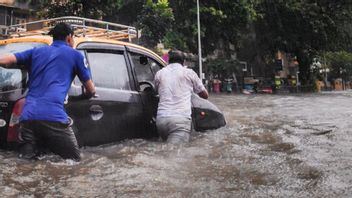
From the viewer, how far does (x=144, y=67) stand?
6.24 m

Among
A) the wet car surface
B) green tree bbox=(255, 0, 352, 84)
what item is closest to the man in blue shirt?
the wet car surface

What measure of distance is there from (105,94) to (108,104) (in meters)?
0.11

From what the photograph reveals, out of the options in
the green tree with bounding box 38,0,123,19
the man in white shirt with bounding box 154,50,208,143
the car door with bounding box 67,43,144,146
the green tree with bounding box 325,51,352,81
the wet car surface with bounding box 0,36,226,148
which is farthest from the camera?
the green tree with bounding box 325,51,352,81

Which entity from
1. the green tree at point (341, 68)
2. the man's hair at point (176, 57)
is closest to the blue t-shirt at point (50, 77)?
the man's hair at point (176, 57)

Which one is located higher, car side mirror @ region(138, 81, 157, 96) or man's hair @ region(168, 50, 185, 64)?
man's hair @ region(168, 50, 185, 64)

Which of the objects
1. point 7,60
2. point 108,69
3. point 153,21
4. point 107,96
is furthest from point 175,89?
point 153,21

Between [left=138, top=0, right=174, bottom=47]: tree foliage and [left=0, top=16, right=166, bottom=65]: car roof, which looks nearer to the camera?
[left=0, top=16, right=166, bottom=65]: car roof

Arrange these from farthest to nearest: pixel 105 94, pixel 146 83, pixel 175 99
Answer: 1. pixel 146 83
2. pixel 175 99
3. pixel 105 94

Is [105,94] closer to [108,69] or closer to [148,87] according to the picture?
[108,69]

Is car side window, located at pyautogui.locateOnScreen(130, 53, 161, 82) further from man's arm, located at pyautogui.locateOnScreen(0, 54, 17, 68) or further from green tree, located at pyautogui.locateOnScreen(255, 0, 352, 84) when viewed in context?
green tree, located at pyautogui.locateOnScreen(255, 0, 352, 84)

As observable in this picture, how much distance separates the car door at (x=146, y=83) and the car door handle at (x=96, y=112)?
2.79ft

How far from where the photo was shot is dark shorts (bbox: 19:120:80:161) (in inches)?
167

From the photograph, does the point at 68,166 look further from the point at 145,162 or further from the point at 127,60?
the point at 127,60

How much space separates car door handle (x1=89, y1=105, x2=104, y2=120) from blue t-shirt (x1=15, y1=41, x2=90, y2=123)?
655 millimetres
